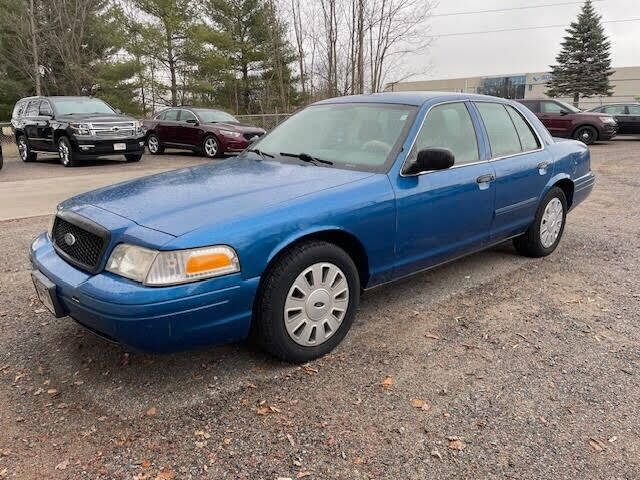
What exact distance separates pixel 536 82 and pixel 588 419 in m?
54.5

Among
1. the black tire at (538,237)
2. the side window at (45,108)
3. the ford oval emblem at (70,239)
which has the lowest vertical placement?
the black tire at (538,237)

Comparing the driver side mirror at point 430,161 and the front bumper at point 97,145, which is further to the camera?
the front bumper at point 97,145

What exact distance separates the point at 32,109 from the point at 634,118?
67.1ft

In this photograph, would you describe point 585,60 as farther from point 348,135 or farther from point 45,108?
point 348,135

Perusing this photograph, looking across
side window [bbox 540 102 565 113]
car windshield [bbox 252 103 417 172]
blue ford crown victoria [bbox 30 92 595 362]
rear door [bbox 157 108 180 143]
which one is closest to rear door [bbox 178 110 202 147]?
rear door [bbox 157 108 180 143]

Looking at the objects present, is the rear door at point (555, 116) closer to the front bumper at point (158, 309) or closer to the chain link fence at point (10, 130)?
the chain link fence at point (10, 130)

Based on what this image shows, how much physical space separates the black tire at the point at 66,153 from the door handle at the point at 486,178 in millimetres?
11238

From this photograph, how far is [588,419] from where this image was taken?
2.59 metres

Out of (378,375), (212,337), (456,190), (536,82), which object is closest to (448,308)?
(456,190)

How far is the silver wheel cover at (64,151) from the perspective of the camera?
1280 centimetres

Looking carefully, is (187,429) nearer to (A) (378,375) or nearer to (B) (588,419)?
(A) (378,375)

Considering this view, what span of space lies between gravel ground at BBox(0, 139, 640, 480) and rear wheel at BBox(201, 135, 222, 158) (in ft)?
36.0

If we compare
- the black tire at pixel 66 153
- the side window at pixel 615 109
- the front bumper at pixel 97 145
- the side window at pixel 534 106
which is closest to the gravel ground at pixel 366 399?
the front bumper at pixel 97 145

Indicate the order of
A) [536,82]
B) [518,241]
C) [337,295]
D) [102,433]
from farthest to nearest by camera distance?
[536,82]
[518,241]
[337,295]
[102,433]
